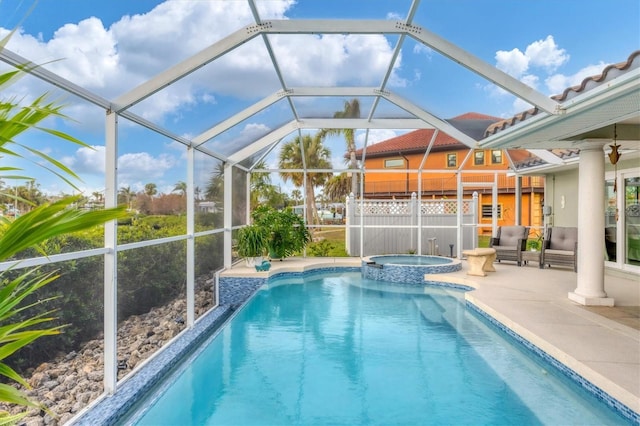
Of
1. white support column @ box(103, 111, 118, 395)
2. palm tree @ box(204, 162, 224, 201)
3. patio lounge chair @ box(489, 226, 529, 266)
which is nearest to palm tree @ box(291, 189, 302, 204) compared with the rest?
palm tree @ box(204, 162, 224, 201)

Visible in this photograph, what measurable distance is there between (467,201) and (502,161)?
316 centimetres

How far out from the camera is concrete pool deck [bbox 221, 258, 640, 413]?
156 inches

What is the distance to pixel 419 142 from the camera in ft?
42.2

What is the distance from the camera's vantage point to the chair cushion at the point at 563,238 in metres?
10.3

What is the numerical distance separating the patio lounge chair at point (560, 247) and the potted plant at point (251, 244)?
25.3 feet

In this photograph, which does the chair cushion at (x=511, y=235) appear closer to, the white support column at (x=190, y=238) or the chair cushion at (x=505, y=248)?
the chair cushion at (x=505, y=248)

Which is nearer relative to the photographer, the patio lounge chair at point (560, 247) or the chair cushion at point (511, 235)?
the patio lounge chair at point (560, 247)

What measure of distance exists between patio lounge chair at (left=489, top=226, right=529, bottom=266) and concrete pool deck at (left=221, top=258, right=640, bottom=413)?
882mm

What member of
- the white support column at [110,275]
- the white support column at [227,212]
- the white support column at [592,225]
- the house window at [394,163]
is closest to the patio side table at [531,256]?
the white support column at [592,225]

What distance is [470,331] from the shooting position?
6.36 m

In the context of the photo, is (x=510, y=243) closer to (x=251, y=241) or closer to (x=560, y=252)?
(x=560, y=252)

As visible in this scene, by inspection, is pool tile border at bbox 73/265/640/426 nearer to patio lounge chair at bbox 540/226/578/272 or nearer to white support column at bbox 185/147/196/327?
white support column at bbox 185/147/196/327

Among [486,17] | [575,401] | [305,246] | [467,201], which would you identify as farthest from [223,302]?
[467,201]

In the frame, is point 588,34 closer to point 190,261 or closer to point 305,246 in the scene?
point 190,261
